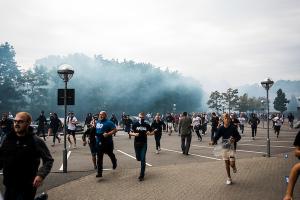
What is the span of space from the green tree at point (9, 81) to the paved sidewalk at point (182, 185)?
43.1 metres

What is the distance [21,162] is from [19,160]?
4cm

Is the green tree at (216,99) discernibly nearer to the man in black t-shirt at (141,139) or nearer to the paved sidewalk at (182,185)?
the paved sidewalk at (182,185)

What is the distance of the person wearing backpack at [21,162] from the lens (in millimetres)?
4371

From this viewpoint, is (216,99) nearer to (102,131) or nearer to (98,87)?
(98,87)

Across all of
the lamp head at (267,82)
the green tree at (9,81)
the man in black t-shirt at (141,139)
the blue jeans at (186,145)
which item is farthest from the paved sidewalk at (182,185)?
the green tree at (9,81)

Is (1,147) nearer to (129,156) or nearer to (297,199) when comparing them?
(297,199)

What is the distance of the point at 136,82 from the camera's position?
72188mm

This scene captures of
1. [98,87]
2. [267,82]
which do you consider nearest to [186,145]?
[267,82]

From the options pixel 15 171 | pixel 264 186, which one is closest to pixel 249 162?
pixel 264 186

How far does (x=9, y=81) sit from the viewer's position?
51.7 m

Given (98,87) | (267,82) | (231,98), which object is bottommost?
(267,82)

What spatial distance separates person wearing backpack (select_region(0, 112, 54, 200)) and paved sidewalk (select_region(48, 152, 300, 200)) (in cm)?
354

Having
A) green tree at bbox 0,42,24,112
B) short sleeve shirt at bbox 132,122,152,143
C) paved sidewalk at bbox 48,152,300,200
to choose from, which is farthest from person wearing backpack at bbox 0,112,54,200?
green tree at bbox 0,42,24,112

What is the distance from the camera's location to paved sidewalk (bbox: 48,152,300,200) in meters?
7.90
